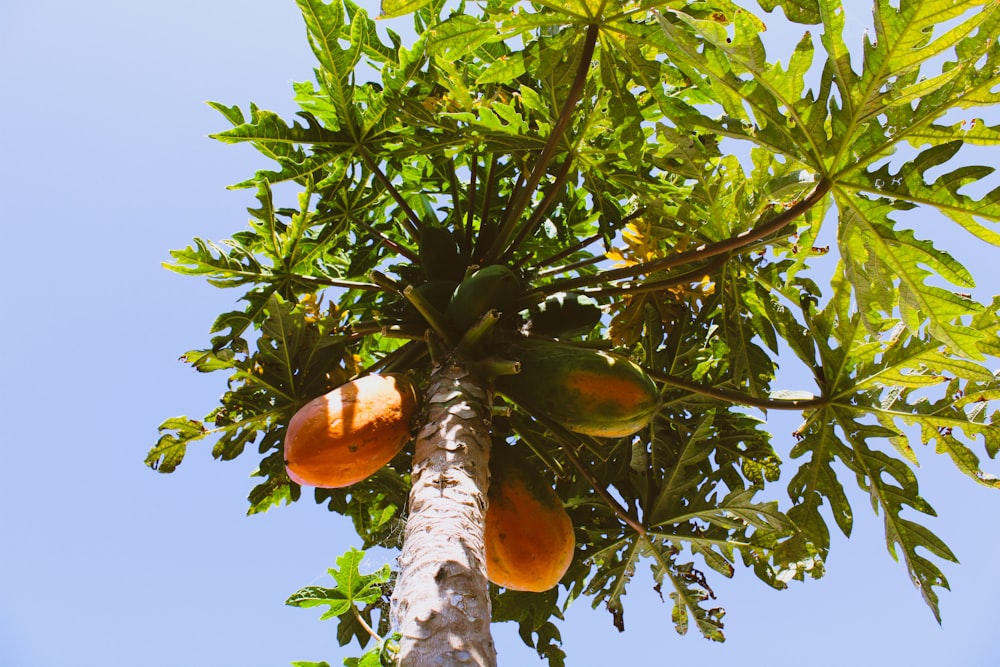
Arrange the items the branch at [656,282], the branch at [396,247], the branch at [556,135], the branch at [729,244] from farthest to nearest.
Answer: the branch at [396,247], the branch at [656,282], the branch at [556,135], the branch at [729,244]

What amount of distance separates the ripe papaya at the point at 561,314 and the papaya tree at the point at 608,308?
0.04 ft

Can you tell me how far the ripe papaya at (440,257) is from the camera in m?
3.30

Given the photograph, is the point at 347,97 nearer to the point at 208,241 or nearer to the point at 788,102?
the point at 208,241

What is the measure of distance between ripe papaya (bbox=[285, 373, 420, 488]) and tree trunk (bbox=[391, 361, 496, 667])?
0.18 meters

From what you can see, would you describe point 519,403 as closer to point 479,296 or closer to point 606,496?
point 479,296

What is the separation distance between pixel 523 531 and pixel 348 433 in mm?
691

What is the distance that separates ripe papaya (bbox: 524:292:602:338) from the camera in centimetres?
326

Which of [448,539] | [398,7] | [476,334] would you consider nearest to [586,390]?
[476,334]

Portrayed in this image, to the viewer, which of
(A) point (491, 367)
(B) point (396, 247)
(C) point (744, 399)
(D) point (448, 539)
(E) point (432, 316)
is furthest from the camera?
(B) point (396, 247)

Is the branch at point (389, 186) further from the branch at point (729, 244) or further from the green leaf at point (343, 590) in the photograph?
the green leaf at point (343, 590)

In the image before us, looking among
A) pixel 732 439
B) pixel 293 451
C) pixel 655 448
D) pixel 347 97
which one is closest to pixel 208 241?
pixel 347 97

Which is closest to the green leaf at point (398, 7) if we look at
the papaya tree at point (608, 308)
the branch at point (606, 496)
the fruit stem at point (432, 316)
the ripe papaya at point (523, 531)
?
the papaya tree at point (608, 308)

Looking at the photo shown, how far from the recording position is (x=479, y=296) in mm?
2760

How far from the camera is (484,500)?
6.87 ft
